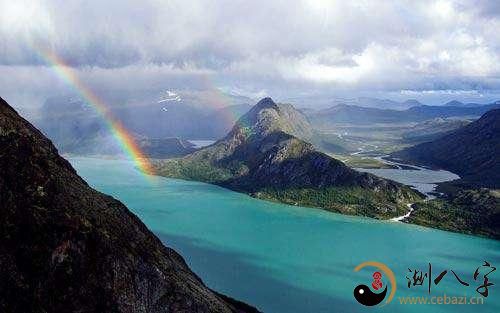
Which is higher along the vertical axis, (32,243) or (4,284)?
(32,243)

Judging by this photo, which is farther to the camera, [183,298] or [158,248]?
[158,248]

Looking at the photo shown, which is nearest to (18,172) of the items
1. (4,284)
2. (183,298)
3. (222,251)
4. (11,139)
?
(11,139)

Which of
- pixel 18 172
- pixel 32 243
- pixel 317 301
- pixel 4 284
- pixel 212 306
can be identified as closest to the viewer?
pixel 4 284

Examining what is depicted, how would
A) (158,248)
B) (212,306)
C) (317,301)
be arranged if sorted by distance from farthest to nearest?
(317,301) < (158,248) < (212,306)

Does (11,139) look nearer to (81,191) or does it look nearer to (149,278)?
(81,191)

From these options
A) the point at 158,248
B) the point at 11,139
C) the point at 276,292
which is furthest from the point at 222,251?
the point at 11,139

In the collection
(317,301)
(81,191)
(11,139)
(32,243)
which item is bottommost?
(317,301)
